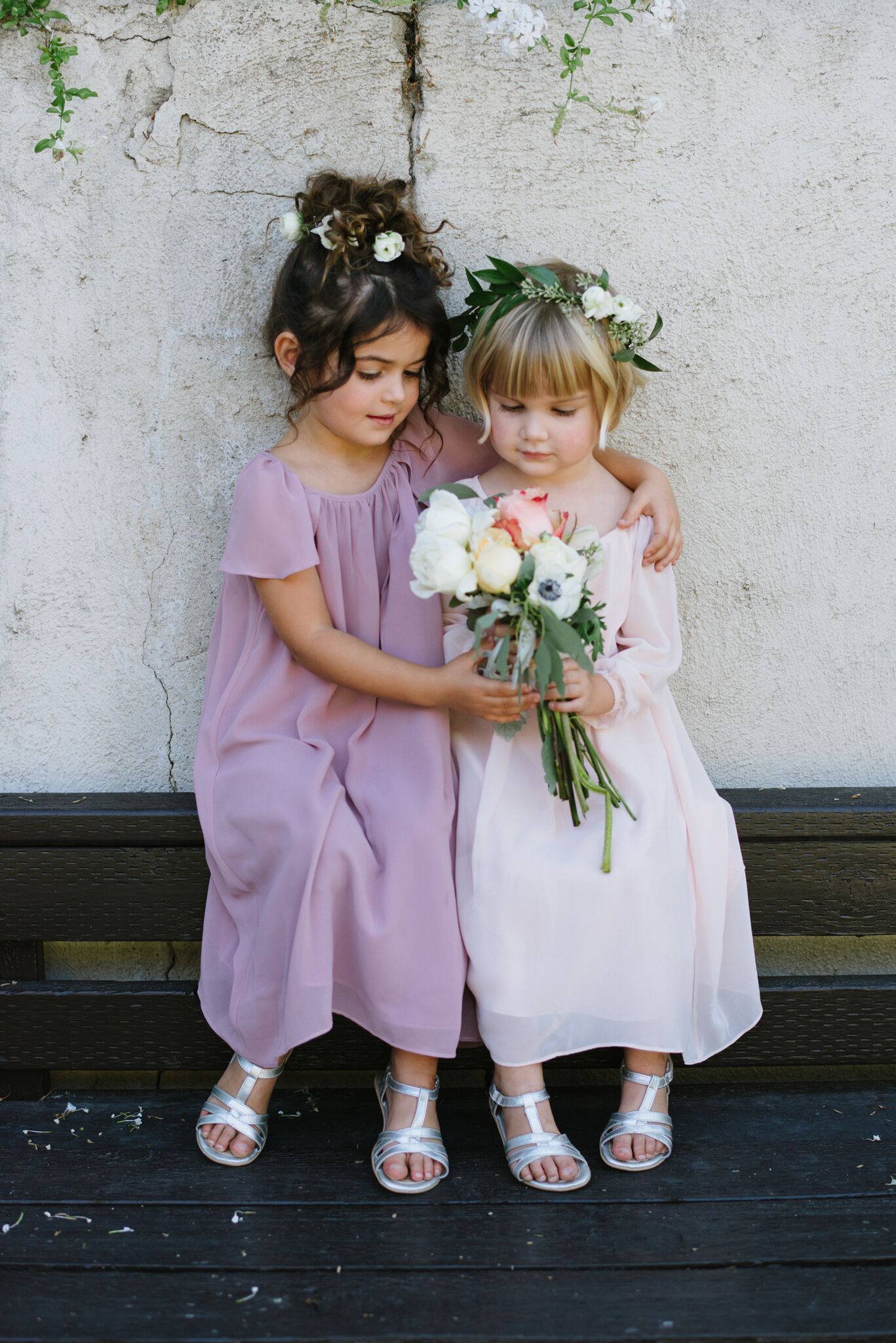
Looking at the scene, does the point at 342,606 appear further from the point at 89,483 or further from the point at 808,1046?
the point at 808,1046

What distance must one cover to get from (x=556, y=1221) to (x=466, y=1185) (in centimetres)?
19

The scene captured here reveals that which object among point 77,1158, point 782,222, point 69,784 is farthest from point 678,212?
point 77,1158

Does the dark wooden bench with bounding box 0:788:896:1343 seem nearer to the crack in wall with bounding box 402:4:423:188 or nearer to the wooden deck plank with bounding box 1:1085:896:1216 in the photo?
the wooden deck plank with bounding box 1:1085:896:1216

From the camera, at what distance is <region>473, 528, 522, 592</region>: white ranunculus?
195 centimetres

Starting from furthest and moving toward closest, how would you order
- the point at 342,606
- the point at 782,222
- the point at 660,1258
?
the point at 782,222 → the point at 342,606 → the point at 660,1258

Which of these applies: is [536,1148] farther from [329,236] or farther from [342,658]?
[329,236]

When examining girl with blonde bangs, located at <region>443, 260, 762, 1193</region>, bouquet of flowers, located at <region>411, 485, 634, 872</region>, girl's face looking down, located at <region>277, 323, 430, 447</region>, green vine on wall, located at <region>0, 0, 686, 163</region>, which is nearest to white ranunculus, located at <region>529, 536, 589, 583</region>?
bouquet of flowers, located at <region>411, 485, 634, 872</region>

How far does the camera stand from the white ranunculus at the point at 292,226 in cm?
224

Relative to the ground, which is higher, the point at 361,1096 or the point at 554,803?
the point at 554,803

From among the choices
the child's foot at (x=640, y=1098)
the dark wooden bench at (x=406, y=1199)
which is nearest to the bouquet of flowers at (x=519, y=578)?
the child's foot at (x=640, y=1098)

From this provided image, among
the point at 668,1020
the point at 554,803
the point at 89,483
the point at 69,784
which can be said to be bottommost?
the point at 668,1020

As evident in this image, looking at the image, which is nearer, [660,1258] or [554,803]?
[660,1258]

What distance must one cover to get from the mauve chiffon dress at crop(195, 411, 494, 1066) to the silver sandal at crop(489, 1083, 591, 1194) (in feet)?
0.64

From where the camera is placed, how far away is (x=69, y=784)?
104 inches
